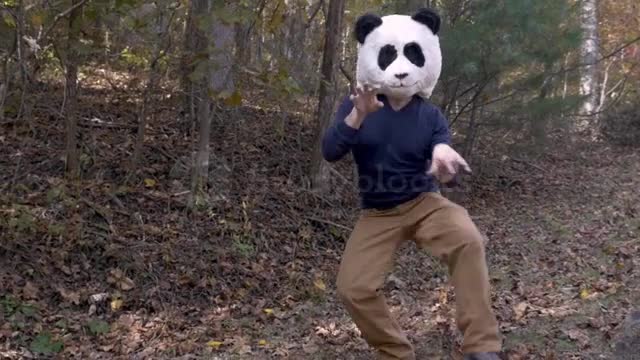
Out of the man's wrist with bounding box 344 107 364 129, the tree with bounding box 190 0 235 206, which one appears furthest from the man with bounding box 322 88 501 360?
the tree with bounding box 190 0 235 206

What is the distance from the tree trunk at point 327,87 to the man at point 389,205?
5.25 meters

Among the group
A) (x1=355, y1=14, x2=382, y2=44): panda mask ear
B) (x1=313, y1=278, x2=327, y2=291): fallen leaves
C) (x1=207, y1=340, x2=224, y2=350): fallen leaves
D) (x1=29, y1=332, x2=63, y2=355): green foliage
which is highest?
(x1=355, y1=14, x2=382, y2=44): panda mask ear

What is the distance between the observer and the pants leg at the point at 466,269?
151 inches

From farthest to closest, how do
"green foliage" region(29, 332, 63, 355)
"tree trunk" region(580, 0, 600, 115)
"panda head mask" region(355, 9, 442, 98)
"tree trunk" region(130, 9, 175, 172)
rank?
"tree trunk" region(580, 0, 600, 115), "tree trunk" region(130, 9, 175, 172), "green foliage" region(29, 332, 63, 355), "panda head mask" region(355, 9, 442, 98)

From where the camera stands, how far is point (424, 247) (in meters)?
4.18

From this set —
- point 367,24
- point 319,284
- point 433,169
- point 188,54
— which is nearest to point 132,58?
point 188,54

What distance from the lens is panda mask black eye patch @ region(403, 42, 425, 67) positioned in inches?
170

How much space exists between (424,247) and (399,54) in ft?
3.51

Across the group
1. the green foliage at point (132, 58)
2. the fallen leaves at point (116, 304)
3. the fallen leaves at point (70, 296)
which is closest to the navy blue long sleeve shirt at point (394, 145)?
the fallen leaves at point (116, 304)

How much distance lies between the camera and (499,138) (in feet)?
41.7

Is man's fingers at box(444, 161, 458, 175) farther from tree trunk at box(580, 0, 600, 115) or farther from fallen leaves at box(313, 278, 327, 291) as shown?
tree trunk at box(580, 0, 600, 115)

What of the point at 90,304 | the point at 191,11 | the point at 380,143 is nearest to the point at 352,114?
the point at 380,143

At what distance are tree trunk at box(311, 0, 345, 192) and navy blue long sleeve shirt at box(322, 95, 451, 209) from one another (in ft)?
17.2

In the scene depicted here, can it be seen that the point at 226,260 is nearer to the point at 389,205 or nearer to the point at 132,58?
the point at 132,58
